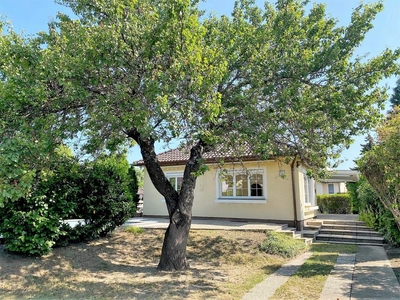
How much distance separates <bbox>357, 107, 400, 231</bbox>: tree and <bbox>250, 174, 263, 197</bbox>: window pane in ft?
25.1

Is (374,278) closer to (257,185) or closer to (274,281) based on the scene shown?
(274,281)

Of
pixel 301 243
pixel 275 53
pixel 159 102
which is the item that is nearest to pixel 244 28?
pixel 275 53

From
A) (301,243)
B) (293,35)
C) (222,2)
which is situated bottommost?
(301,243)

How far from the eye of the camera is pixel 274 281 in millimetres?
7750

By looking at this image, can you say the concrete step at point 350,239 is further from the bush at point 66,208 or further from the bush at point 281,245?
the bush at point 66,208

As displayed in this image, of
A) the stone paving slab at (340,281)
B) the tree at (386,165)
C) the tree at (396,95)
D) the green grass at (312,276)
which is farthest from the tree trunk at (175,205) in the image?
the tree at (396,95)

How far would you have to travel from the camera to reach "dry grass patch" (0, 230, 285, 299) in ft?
22.2

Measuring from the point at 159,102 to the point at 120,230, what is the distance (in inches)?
345

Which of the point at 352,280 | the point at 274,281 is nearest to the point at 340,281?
the point at 352,280

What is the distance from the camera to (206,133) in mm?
6758

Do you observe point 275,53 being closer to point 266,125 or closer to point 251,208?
point 266,125

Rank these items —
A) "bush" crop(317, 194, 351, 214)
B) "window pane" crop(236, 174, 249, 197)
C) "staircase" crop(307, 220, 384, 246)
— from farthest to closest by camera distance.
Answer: "bush" crop(317, 194, 351, 214), "window pane" crop(236, 174, 249, 197), "staircase" crop(307, 220, 384, 246)

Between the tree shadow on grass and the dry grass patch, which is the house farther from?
the tree shadow on grass

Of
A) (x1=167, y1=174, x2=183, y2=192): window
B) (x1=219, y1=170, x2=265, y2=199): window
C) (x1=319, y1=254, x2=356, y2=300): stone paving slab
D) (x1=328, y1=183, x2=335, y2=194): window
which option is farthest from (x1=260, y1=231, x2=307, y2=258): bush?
(x1=328, y1=183, x2=335, y2=194): window
